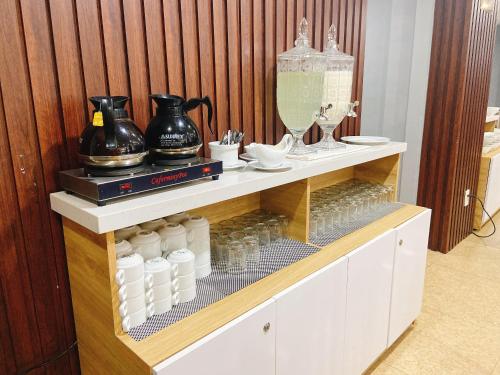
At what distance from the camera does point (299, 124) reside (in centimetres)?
177

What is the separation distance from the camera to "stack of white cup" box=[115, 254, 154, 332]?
107 centimetres

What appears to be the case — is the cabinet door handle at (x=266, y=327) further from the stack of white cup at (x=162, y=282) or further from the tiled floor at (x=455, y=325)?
the tiled floor at (x=455, y=325)

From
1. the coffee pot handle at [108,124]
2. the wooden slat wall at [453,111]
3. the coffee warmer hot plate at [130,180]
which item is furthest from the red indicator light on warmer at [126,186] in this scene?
the wooden slat wall at [453,111]

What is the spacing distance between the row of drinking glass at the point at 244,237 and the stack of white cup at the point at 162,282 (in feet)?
0.89

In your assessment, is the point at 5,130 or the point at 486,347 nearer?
the point at 5,130

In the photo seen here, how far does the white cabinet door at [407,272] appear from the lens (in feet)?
6.31

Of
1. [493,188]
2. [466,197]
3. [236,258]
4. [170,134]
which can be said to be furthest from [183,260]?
[493,188]

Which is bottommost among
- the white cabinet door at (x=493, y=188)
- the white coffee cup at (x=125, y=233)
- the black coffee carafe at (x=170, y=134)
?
the white cabinet door at (x=493, y=188)

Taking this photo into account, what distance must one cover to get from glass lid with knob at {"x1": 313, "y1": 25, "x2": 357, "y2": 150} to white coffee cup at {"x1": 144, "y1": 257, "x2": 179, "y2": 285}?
1007 millimetres

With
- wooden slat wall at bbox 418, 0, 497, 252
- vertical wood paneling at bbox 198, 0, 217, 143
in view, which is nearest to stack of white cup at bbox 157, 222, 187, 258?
vertical wood paneling at bbox 198, 0, 217, 143

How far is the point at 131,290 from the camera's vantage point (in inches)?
42.8

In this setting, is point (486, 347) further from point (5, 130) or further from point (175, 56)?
point (5, 130)

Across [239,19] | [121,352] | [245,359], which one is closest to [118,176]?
[121,352]

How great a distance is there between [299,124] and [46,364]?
1.30 m
